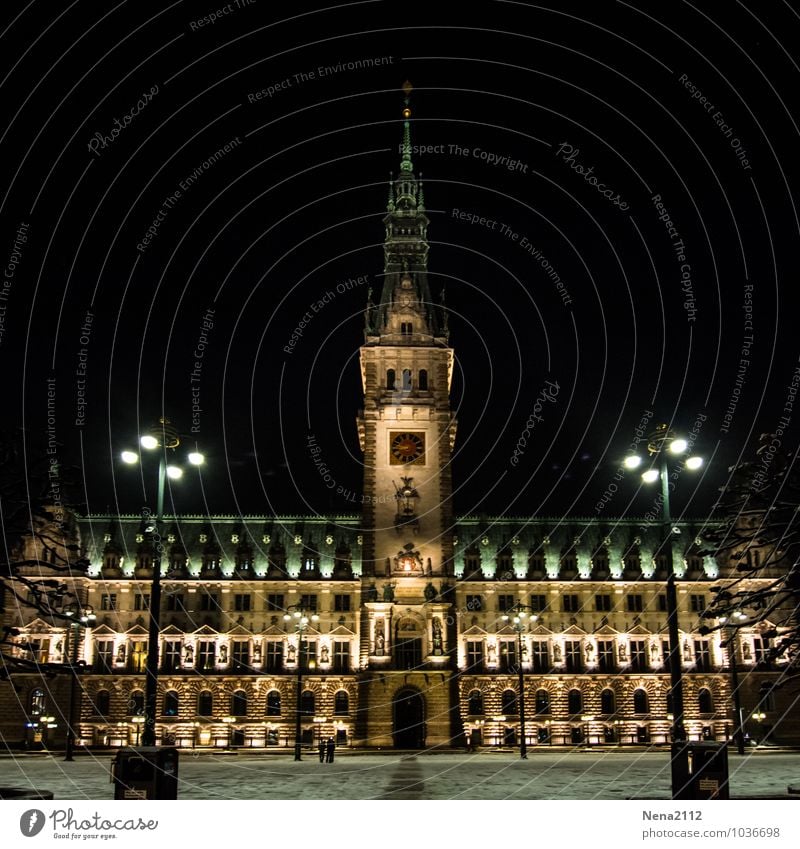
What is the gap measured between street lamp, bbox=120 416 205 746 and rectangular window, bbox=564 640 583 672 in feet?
205

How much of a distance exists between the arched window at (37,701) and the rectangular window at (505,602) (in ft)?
145

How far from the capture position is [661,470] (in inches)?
1217

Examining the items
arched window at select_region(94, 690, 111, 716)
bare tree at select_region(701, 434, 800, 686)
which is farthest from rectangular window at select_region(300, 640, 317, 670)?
bare tree at select_region(701, 434, 800, 686)

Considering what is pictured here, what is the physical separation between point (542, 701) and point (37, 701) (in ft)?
155

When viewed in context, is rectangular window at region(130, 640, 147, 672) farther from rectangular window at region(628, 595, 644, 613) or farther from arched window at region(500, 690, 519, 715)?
rectangular window at region(628, 595, 644, 613)

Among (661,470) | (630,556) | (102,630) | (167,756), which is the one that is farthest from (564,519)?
(167,756)

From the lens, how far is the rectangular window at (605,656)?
87188 mm

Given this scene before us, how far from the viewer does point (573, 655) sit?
288ft

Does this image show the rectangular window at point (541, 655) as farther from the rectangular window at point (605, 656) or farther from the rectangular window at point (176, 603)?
the rectangular window at point (176, 603)

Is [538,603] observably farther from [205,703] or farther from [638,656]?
[205,703]

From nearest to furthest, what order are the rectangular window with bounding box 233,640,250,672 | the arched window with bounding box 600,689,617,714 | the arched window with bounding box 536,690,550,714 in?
the arched window with bounding box 536,690,550,714
the arched window with bounding box 600,689,617,714
the rectangular window with bounding box 233,640,250,672

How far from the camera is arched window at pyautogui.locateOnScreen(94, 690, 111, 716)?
277 ft

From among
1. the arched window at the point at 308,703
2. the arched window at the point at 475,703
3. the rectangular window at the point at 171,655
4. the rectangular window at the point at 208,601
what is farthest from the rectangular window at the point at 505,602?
the rectangular window at the point at 171,655
